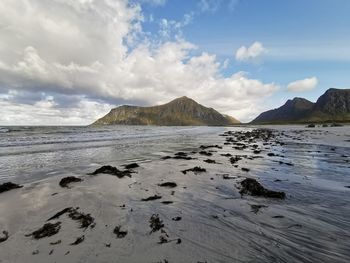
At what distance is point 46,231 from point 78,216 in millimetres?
870

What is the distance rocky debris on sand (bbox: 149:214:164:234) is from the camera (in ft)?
16.4

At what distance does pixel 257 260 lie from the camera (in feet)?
12.4

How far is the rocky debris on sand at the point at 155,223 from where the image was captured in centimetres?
499

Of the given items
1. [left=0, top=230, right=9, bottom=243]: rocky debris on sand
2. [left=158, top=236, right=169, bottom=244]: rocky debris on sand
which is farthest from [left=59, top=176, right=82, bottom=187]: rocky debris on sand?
[left=158, top=236, right=169, bottom=244]: rocky debris on sand

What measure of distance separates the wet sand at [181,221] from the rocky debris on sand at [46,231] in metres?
0.10

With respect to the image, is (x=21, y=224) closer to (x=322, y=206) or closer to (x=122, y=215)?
(x=122, y=215)

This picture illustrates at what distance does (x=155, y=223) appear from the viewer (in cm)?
523

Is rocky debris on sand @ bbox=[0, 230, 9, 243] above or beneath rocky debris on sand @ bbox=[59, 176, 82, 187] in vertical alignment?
beneath

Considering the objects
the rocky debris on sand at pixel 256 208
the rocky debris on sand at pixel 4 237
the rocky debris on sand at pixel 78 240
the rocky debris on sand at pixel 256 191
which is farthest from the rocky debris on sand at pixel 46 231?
the rocky debris on sand at pixel 256 191

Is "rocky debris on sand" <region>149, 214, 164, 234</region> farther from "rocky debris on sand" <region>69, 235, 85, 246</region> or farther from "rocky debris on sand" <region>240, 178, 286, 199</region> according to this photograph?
"rocky debris on sand" <region>240, 178, 286, 199</region>

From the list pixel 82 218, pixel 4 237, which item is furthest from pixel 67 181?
pixel 4 237

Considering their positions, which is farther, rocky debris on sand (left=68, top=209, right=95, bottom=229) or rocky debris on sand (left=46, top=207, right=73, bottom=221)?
rocky debris on sand (left=46, top=207, right=73, bottom=221)

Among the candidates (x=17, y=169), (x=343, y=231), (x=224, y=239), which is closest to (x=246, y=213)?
(x=224, y=239)

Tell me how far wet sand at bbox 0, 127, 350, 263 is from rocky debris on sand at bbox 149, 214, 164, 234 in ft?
0.07
